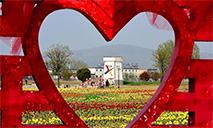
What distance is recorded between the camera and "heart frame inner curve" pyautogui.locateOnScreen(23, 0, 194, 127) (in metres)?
2.46

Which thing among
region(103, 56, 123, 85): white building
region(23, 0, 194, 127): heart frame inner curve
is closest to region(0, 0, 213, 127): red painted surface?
region(23, 0, 194, 127): heart frame inner curve

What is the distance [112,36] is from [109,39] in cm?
4

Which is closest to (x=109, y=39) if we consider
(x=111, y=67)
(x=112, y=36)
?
(x=112, y=36)

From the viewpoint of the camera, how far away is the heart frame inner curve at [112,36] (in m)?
2.46

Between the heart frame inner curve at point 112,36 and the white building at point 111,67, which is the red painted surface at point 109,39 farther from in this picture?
the white building at point 111,67

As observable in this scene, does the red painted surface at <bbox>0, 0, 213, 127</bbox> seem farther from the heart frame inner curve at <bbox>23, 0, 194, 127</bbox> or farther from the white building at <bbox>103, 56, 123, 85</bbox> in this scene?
the white building at <bbox>103, 56, 123, 85</bbox>

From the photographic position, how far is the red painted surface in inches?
95.7

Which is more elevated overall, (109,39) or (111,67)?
(111,67)

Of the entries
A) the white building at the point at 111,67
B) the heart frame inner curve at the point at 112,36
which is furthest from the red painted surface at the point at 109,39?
the white building at the point at 111,67

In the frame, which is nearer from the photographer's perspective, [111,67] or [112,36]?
[112,36]

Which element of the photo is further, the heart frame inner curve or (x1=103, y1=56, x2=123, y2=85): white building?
(x1=103, y1=56, x2=123, y2=85): white building

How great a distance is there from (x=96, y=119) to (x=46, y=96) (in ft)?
9.91

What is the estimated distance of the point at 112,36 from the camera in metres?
2.58

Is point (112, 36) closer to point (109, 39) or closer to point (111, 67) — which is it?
point (109, 39)
